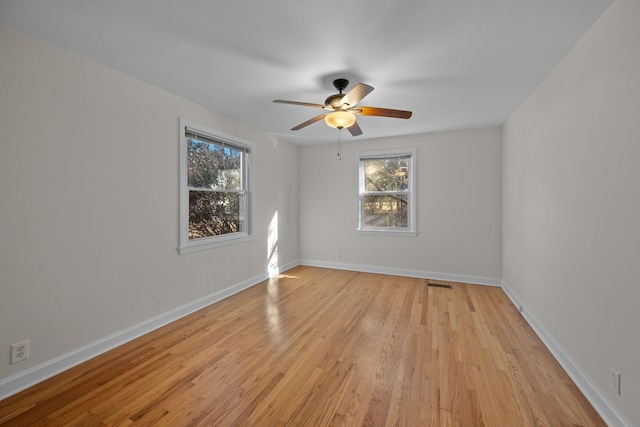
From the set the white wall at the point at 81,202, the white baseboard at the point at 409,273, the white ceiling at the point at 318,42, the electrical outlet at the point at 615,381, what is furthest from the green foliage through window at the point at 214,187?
the electrical outlet at the point at 615,381

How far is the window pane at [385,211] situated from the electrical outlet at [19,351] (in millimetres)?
4419

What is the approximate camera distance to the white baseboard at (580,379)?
1.54 m

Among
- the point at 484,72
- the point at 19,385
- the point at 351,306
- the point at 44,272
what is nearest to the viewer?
the point at 19,385

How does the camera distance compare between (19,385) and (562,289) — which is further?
(562,289)

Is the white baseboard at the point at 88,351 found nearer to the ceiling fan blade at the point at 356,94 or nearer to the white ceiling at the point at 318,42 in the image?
the white ceiling at the point at 318,42

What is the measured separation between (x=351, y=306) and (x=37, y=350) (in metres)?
2.82

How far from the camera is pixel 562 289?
219 centimetres

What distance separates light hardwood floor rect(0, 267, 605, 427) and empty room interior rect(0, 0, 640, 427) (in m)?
0.02

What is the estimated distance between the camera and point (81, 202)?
2203 mm

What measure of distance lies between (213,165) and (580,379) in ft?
13.2

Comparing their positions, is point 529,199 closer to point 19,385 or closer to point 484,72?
point 484,72

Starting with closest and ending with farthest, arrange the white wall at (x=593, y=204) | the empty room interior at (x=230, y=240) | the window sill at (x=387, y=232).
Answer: the white wall at (x=593, y=204) → the empty room interior at (x=230, y=240) → the window sill at (x=387, y=232)

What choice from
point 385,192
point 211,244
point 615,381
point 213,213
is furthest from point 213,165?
point 615,381

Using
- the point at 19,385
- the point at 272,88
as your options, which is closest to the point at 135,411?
the point at 19,385
